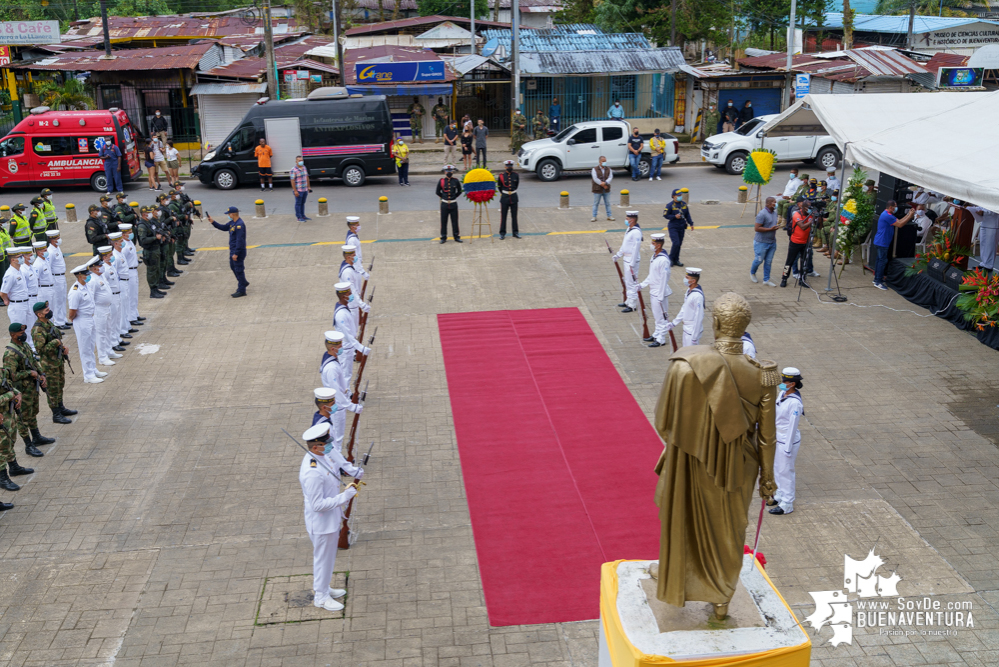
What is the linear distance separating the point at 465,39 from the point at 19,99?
18743mm

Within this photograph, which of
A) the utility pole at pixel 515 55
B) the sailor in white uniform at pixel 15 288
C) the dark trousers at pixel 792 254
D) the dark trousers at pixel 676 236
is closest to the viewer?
the sailor in white uniform at pixel 15 288

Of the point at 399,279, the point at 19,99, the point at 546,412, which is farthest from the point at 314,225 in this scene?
the point at 19,99

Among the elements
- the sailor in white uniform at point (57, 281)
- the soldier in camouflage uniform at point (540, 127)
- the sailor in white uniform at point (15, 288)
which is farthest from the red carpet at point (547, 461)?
the soldier in camouflage uniform at point (540, 127)

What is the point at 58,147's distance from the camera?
24828mm

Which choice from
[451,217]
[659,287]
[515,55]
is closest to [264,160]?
[451,217]

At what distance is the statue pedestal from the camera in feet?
16.8

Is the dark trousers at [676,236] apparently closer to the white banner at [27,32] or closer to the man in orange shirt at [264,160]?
the man in orange shirt at [264,160]

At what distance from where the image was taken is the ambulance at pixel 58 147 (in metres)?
24.6

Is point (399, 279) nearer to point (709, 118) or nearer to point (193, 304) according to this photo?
point (193, 304)

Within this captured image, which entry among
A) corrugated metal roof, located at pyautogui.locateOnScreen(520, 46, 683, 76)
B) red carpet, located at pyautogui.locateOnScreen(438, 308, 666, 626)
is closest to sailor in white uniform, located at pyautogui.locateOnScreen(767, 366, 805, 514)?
red carpet, located at pyautogui.locateOnScreen(438, 308, 666, 626)

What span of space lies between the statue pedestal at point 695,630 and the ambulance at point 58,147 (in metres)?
23.8

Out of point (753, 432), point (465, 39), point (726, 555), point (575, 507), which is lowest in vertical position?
point (575, 507)

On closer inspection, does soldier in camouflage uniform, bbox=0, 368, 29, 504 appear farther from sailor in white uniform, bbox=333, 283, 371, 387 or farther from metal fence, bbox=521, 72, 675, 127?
metal fence, bbox=521, 72, 675, 127

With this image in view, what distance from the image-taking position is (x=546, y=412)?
11102 millimetres
